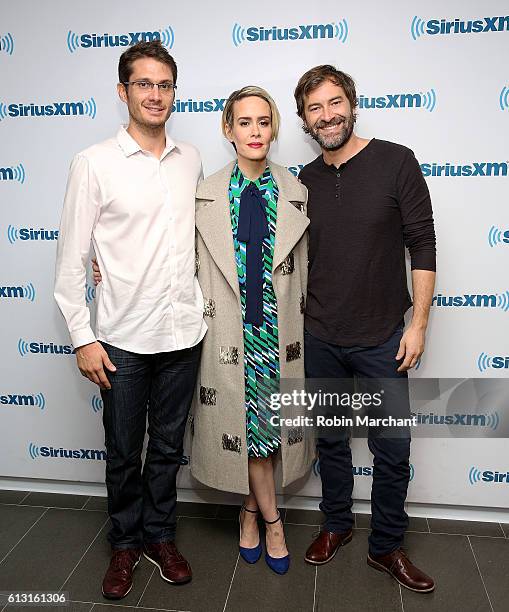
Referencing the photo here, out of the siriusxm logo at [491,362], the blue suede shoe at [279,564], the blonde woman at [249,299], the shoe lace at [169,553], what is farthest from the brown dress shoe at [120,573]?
the siriusxm logo at [491,362]

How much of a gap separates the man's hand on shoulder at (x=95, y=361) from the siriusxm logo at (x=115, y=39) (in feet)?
4.13

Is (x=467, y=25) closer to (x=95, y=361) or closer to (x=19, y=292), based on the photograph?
(x=95, y=361)

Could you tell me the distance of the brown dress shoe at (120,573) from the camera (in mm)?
2178

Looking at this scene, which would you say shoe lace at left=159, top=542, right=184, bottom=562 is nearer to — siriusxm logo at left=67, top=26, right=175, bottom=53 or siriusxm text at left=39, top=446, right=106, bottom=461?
siriusxm text at left=39, top=446, right=106, bottom=461

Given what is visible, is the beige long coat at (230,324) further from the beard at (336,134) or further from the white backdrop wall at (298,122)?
the white backdrop wall at (298,122)

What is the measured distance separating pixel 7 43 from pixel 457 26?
1.80m

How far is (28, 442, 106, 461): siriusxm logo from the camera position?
287cm

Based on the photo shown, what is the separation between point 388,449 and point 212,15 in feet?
5.89

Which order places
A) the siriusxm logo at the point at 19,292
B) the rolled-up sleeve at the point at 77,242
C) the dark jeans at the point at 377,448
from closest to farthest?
the rolled-up sleeve at the point at 77,242 < the dark jeans at the point at 377,448 < the siriusxm logo at the point at 19,292

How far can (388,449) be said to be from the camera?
2207 millimetres

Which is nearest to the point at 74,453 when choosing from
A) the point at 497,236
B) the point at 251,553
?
the point at 251,553

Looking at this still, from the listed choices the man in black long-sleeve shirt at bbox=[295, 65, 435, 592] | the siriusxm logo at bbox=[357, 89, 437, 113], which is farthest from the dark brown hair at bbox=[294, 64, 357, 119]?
the siriusxm logo at bbox=[357, 89, 437, 113]

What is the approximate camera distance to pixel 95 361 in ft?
6.71

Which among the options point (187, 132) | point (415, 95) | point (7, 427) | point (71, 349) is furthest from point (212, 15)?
point (7, 427)
